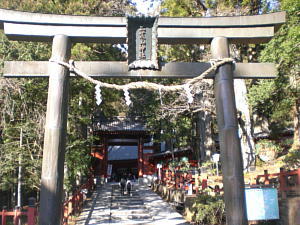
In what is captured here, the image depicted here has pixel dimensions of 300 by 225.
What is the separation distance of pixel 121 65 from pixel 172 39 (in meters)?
0.94

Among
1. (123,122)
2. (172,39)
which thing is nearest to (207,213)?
(172,39)

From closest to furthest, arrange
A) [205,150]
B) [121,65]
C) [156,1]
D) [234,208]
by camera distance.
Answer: [234,208]
[121,65]
[156,1]
[205,150]

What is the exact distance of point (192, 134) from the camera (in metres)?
18.1

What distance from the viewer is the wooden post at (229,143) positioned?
12.8ft

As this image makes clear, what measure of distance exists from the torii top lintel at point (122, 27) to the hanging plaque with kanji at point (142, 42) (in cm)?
13

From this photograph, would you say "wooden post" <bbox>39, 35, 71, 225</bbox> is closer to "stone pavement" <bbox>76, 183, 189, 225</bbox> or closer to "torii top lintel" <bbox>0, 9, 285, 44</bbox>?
"torii top lintel" <bbox>0, 9, 285, 44</bbox>

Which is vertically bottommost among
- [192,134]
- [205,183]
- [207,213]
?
[207,213]

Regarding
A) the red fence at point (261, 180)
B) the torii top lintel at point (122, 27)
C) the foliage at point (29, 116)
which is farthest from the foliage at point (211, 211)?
the torii top lintel at point (122, 27)

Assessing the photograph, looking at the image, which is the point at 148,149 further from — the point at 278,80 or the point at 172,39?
the point at 172,39

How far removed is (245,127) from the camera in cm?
1202

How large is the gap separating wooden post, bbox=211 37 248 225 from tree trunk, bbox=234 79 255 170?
7589mm

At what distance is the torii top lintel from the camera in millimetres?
4363

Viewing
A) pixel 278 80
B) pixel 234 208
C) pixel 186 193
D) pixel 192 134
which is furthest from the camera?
pixel 192 134

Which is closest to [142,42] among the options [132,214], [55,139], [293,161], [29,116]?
[55,139]
